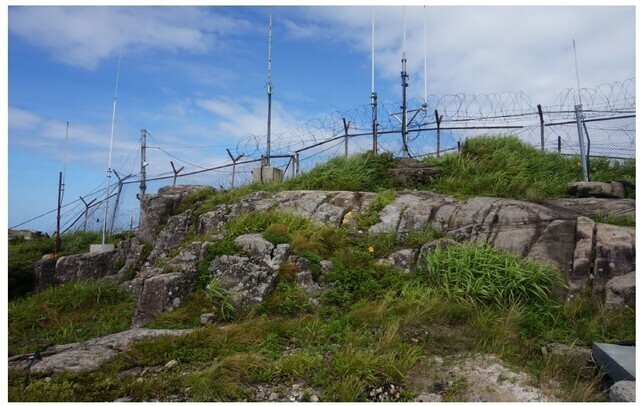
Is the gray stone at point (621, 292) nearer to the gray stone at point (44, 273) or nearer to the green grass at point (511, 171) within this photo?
the green grass at point (511, 171)

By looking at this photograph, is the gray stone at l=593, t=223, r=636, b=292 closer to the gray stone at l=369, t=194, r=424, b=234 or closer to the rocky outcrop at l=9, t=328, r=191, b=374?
the gray stone at l=369, t=194, r=424, b=234

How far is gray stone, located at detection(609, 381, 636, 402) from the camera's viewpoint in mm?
4062

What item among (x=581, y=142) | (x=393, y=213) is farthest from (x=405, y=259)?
(x=581, y=142)

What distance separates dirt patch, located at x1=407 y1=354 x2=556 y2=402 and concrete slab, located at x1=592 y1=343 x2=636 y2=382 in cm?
73

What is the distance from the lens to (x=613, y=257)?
708 centimetres

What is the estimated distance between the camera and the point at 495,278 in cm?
688

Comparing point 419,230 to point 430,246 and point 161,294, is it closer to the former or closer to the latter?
point 430,246

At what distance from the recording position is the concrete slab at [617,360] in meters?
4.45

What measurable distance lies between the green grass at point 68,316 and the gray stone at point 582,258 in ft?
22.4

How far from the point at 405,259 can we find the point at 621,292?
304 cm

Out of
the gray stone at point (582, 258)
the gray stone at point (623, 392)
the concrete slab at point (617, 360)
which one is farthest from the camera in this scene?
the gray stone at point (582, 258)

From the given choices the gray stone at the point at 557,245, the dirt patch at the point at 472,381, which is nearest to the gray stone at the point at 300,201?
the gray stone at the point at 557,245

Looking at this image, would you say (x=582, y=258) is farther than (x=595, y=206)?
No

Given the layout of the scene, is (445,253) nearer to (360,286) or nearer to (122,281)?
(360,286)
